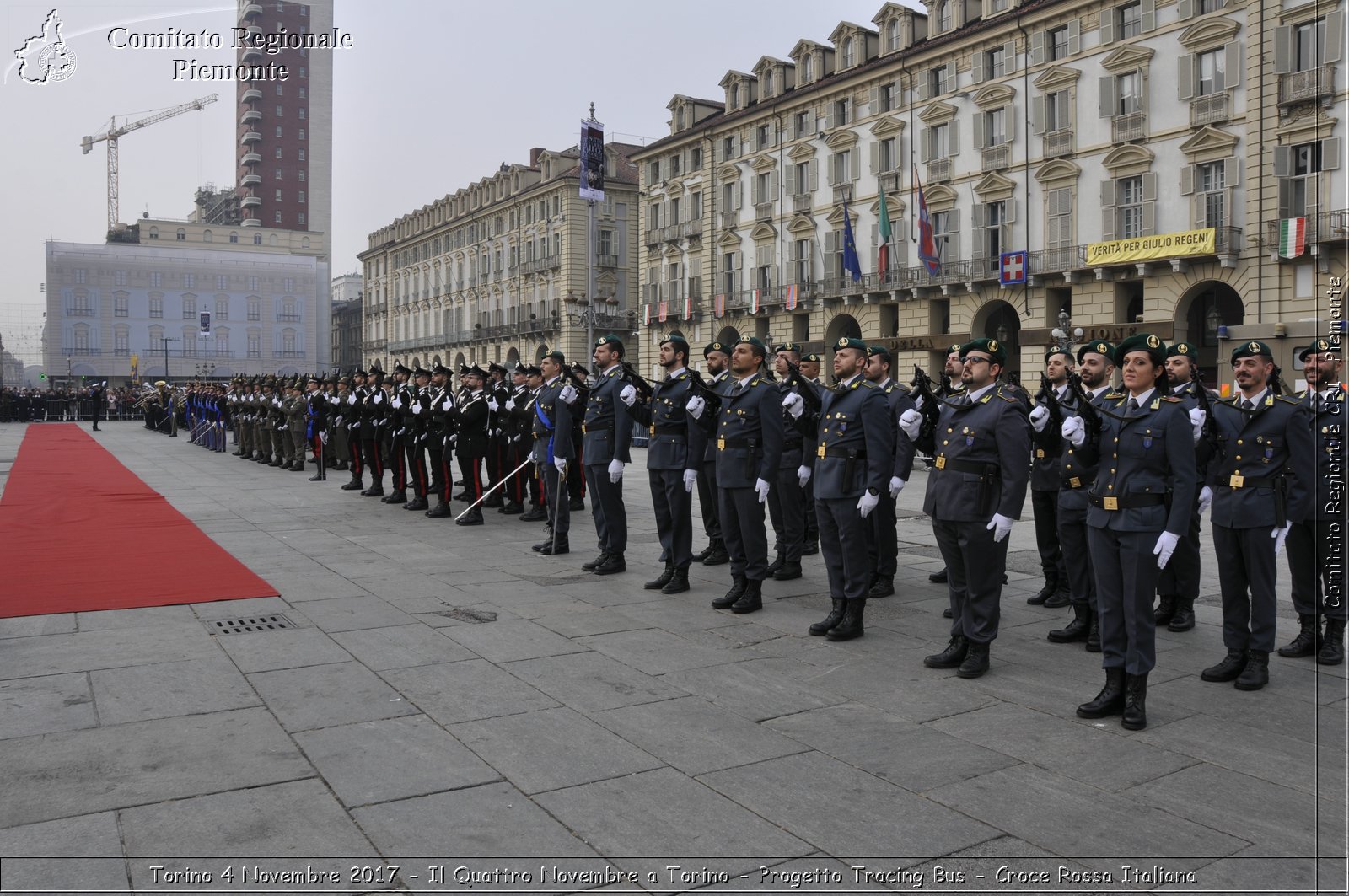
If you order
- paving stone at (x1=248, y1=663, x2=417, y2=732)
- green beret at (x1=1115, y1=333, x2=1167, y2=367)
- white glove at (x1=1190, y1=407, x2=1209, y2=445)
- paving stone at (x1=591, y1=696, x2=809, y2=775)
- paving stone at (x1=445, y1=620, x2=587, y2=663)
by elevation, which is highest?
green beret at (x1=1115, y1=333, x2=1167, y2=367)

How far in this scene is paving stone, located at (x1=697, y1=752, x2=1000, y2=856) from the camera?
12.5ft

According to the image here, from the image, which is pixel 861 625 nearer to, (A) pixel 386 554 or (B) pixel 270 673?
(B) pixel 270 673

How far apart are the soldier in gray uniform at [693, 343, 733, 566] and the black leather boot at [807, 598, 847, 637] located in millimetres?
1999

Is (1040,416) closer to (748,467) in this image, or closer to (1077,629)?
(1077,629)

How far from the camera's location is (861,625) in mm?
7020

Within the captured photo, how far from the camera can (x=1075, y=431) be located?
5.54 m

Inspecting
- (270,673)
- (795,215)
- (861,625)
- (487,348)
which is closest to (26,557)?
(270,673)

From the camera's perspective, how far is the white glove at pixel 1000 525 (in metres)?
5.95

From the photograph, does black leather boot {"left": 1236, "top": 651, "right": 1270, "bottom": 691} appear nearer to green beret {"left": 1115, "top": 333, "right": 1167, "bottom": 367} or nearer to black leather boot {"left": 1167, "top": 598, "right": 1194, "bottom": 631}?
black leather boot {"left": 1167, "top": 598, "right": 1194, "bottom": 631}

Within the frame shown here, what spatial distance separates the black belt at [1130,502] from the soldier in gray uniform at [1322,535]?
160cm

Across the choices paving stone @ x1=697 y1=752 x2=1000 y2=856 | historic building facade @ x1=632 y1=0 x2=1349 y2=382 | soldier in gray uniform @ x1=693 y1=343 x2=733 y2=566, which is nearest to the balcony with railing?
historic building facade @ x1=632 y1=0 x2=1349 y2=382

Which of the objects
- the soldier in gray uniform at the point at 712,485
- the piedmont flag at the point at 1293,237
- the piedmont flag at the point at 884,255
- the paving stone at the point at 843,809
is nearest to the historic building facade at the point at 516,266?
the piedmont flag at the point at 884,255

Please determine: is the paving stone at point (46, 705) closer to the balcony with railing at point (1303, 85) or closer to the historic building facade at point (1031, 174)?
the historic building facade at point (1031, 174)

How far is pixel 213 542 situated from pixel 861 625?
7353 millimetres
